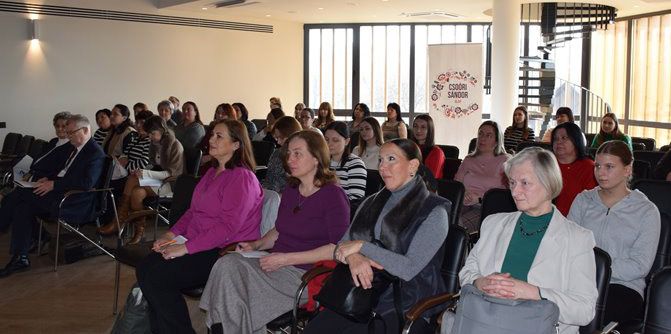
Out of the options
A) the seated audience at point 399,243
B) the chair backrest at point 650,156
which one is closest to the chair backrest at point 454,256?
the seated audience at point 399,243

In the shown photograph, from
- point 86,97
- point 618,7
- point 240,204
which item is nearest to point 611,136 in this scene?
point 618,7

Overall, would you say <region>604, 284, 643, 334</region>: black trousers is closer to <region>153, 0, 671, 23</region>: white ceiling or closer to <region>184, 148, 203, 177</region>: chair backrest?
<region>184, 148, 203, 177</region>: chair backrest

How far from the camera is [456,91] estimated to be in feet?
39.7

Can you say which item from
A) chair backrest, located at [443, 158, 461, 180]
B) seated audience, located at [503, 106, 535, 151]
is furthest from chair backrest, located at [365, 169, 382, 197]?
seated audience, located at [503, 106, 535, 151]

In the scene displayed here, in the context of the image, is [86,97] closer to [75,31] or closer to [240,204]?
[75,31]

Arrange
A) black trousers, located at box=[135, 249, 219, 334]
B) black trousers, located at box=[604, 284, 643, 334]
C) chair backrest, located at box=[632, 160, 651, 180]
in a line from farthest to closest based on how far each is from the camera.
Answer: chair backrest, located at box=[632, 160, 651, 180]
black trousers, located at box=[135, 249, 219, 334]
black trousers, located at box=[604, 284, 643, 334]

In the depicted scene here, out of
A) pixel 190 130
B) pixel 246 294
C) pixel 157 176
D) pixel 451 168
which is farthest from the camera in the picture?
pixel 190 130

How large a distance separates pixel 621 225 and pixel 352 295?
4.77 ft

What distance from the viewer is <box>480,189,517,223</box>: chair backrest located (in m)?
4.57

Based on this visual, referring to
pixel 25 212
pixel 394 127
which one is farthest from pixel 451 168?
pixel 25 212

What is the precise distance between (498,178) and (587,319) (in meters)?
3.35

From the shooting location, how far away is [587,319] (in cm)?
270

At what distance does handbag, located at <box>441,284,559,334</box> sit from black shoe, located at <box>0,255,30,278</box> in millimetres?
4713

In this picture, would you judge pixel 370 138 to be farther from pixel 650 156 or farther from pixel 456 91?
pixel 456 91
